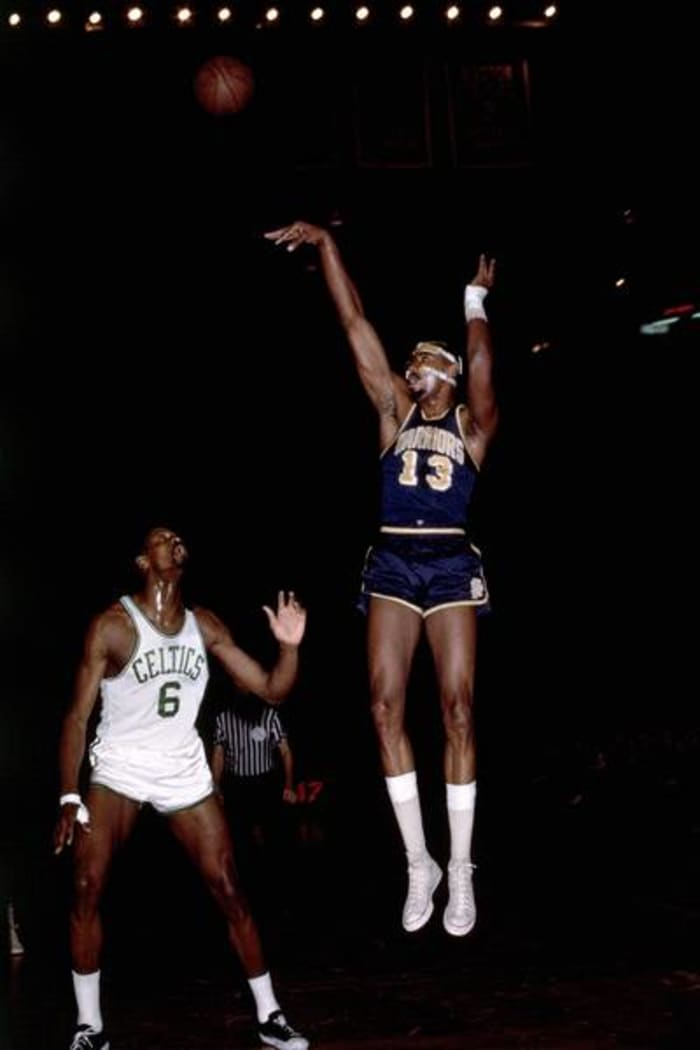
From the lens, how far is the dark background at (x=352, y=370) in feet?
33.8

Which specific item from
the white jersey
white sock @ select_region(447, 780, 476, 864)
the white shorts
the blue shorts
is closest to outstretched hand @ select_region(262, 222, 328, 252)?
the blue shorts

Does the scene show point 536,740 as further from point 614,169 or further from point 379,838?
point 614,169

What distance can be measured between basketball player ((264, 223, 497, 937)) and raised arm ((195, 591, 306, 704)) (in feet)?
1.12

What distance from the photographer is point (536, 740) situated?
15.4 metres

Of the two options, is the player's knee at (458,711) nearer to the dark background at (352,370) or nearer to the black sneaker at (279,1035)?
the black sneaker at (279,1035)

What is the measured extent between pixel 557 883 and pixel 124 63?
6.98 m

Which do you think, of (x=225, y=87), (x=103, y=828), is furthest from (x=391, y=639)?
(x=225, y=87)

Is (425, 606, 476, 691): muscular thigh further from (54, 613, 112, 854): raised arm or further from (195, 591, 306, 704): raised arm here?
(54, 613, 112, 854): raised arm

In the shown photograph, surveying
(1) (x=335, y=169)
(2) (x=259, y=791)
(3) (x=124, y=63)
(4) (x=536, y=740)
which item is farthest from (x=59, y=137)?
(4) (x=536, y=740)

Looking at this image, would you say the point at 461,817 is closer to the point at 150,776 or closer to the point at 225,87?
the point at 150,776

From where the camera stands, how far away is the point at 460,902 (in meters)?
5.40

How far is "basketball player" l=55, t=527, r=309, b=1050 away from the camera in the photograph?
5492 millimetres

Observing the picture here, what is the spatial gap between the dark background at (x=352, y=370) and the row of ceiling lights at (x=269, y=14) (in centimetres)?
10

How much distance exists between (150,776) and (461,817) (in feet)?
4.64
